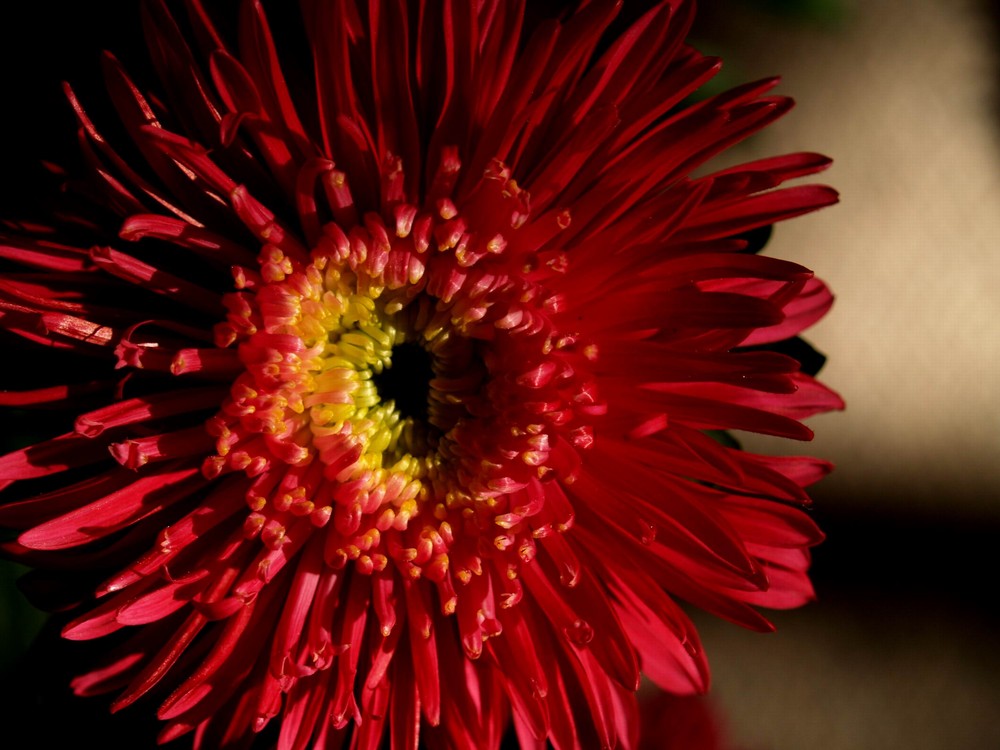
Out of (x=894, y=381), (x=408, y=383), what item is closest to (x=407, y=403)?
(x=408, y=383)

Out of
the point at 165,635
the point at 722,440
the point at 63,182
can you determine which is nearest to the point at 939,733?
the point at 722,440

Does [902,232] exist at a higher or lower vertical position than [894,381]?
higher

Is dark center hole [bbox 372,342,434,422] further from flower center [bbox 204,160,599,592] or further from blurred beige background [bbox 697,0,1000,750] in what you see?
blurred beige background [bbox 697,0,1000,750]

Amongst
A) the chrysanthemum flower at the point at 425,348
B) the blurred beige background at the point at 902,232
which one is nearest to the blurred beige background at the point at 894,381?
the blurred beige background at the point at 902,232

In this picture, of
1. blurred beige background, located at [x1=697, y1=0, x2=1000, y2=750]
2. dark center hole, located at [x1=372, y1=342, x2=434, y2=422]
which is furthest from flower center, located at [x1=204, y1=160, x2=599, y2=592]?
blurred beige background, located at [x1=697, y1=0, x2=1000, y2=750]

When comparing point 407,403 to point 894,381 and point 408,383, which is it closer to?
point 408,383

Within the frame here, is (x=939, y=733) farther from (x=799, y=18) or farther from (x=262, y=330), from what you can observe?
(x=262, y=330)
